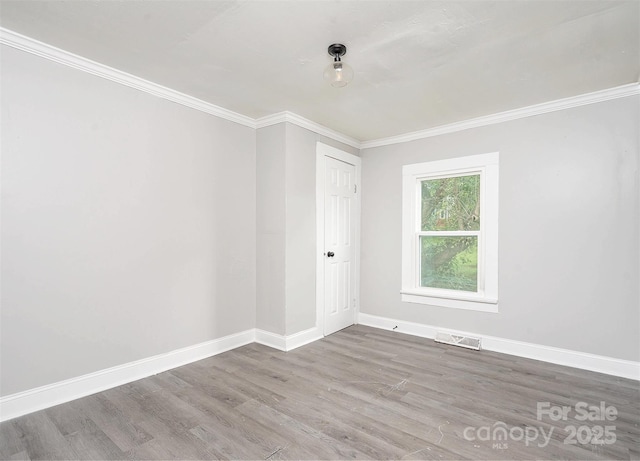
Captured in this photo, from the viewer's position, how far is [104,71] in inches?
105

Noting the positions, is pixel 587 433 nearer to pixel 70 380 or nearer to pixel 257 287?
pixel 257 287

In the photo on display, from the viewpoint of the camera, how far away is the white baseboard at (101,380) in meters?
2.27

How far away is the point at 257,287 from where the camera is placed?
12.8 ft

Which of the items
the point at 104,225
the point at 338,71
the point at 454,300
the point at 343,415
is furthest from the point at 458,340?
the point at 104,225

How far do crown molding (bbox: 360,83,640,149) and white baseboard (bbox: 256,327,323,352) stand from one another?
2.61 m

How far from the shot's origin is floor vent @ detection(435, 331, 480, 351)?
368cm

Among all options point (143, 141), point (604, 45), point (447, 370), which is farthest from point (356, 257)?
point (604, 45)

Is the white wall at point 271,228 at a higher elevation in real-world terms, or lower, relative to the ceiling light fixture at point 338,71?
lower

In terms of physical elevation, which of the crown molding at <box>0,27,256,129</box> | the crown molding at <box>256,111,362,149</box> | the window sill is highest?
the crown molding at <box>0,27,256,129</box>

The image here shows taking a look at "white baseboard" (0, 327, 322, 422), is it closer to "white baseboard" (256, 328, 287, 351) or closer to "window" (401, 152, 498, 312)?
"white baseboard" (256, 328, 287, 351)

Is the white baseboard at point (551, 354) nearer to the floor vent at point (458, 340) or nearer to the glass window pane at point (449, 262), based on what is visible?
the floor vent at point (458, 340)

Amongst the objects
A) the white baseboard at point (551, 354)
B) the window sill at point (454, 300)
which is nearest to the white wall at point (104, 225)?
the window sill at point (454, 300)

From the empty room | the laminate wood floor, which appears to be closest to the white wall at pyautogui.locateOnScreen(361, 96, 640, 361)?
the empty room

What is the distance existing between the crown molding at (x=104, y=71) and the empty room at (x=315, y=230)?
0.05 ft
